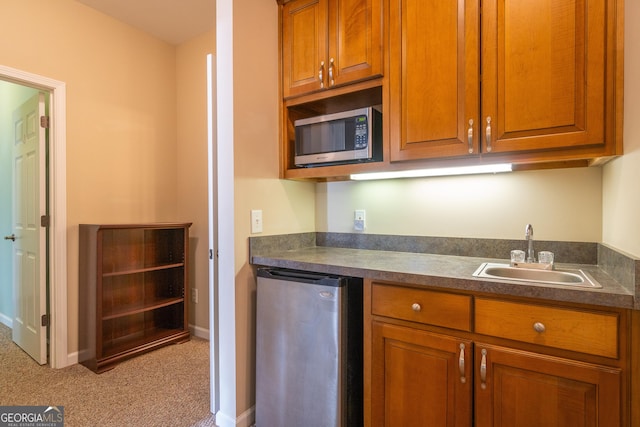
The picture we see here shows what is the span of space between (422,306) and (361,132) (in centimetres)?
91

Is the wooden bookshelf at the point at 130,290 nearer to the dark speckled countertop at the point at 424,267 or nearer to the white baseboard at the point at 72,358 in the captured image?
the white baseboard at the point at 72,358

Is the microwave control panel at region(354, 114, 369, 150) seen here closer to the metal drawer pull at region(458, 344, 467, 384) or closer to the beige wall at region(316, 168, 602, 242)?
the beige wall at region(316, 168, 602, 242)

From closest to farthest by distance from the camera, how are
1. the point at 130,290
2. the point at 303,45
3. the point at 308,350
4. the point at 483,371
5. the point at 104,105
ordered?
the point at 483,371 → the point at 308,350 → the point at 303,45 → the point at 104,105 → the point at 130,290

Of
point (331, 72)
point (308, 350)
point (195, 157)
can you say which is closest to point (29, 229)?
point (195, 157)

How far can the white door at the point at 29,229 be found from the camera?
2.51m

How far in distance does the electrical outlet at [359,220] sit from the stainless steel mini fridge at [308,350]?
1.84 ft

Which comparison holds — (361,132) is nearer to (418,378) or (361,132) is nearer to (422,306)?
(422,306)

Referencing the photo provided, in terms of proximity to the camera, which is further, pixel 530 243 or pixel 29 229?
pixel 29 229

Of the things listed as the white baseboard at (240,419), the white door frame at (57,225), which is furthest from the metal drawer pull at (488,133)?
the white door frame at (57,225)

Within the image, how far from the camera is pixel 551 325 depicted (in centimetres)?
108

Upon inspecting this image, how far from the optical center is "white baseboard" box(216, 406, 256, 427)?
5.70 feet

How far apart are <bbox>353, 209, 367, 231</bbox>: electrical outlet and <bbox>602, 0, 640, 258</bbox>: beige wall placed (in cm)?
120

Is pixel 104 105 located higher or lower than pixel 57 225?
higher

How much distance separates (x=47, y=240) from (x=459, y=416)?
2.93m
